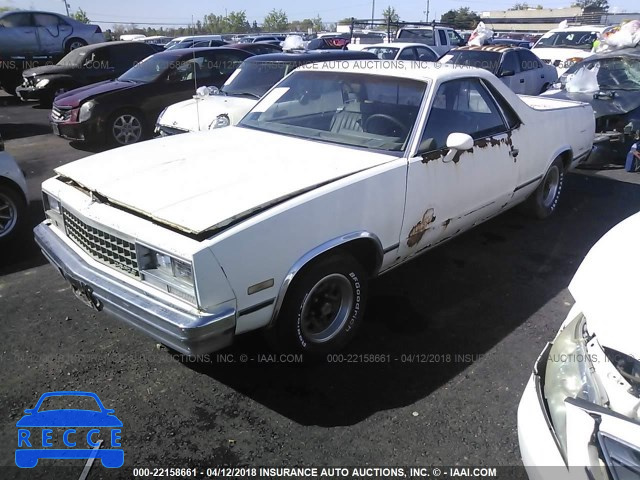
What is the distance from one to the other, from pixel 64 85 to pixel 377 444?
40.6 feet

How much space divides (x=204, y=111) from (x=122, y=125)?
2.54 m

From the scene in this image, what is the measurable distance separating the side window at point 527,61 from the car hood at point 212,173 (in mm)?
9363

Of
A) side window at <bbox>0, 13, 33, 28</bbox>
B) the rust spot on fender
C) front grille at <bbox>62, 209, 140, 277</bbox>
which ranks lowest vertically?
the rust spot on fender

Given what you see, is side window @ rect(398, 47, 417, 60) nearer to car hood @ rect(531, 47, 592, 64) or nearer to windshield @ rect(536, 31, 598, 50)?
car hood @ rect(531, 47, 592, 64)

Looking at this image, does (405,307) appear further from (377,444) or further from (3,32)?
(3,32)

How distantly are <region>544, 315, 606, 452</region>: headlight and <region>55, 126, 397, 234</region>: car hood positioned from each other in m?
1.44

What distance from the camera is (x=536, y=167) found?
4.60 meters

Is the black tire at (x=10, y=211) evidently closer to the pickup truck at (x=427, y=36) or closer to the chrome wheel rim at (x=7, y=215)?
the chrome wheel rim at (x=7, y=215)

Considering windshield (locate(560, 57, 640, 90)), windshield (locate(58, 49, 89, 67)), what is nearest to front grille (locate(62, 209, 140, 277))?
windshield (locate(560, 57, 640, 90))

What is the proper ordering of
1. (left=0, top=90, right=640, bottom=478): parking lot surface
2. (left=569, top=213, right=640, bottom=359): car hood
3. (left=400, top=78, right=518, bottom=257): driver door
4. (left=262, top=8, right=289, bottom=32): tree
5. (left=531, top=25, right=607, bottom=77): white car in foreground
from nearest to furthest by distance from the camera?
(left=569, top=213, right=640, bottom=359): car hood, (left=0, top=90, right=640, bottom=478): parking lot surface, (left=400, top=78, right=518, bottom=257): driver door, (left=531, top=25, right=607, bottom=77): white car in foreground, (left=262, top=8, right=289, bottom=32): tree

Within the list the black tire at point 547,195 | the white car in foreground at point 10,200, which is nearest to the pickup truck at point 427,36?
the black tire at point 547,195

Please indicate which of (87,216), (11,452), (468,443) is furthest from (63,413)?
(468,443)

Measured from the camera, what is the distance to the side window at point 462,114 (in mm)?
3510

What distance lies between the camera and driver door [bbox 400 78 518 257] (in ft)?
10.9
